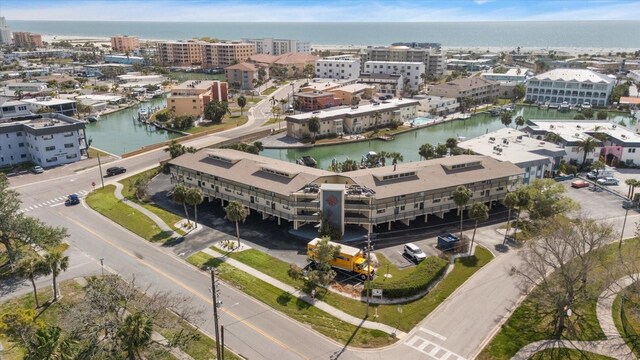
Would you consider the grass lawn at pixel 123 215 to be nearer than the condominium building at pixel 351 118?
Yes

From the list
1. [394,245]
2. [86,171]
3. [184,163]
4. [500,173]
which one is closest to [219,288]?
[394,245]

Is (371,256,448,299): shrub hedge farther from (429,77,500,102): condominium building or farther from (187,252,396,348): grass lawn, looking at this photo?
(429,77,500,102): condominium building

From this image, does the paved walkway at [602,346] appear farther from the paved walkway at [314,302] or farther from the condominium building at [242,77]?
the condominium building at [242,77]

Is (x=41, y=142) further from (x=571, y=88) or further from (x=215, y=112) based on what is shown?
(x=571, y=88)

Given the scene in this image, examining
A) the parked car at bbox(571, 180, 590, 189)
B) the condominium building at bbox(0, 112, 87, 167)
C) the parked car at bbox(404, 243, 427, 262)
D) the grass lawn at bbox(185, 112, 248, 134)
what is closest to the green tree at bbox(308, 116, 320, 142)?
the grass lawn at bbox(185, 112, 248, 134)

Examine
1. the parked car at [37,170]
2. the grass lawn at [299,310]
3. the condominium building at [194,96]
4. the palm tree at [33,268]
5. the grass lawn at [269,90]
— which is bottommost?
the grass lawn at [299,310]

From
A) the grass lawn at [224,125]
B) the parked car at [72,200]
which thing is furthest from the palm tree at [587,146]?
the parked car at [72,200]

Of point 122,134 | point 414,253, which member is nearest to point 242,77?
point 122,134
